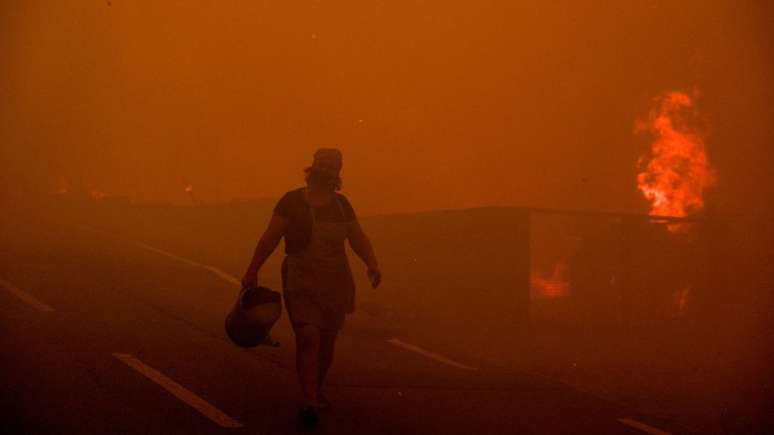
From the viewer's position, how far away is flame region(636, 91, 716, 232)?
3244 cm

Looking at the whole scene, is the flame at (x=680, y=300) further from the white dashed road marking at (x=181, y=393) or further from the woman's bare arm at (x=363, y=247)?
the white dashed road marking at (x=181, y=393)

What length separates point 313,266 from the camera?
21.4 feet

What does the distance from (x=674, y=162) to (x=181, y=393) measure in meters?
29.3

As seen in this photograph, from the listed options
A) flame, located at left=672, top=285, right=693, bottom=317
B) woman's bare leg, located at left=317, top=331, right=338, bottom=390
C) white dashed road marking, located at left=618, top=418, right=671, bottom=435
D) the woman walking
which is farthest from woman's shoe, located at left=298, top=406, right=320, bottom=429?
flame, located at left=672, top=285, right=693, bottom=317

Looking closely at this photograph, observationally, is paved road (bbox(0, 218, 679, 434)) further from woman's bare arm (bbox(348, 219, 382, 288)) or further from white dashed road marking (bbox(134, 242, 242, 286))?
white dashed road marking (bbox(134, 242, 242, 286))

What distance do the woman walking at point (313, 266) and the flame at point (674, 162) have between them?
27.3 m

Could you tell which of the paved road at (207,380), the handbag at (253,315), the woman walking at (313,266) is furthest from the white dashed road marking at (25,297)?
the woman walking at (313,266)

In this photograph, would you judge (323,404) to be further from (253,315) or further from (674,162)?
(674,162)

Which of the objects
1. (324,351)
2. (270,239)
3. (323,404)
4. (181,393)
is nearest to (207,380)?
(181,393)

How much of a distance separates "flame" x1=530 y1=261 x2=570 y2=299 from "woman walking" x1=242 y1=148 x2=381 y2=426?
7599mm

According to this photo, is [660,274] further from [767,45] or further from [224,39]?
[224,39]

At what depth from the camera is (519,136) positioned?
40.5 meters

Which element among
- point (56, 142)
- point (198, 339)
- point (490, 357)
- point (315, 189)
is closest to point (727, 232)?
point (490, 357)

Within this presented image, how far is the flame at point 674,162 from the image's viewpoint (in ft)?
106
